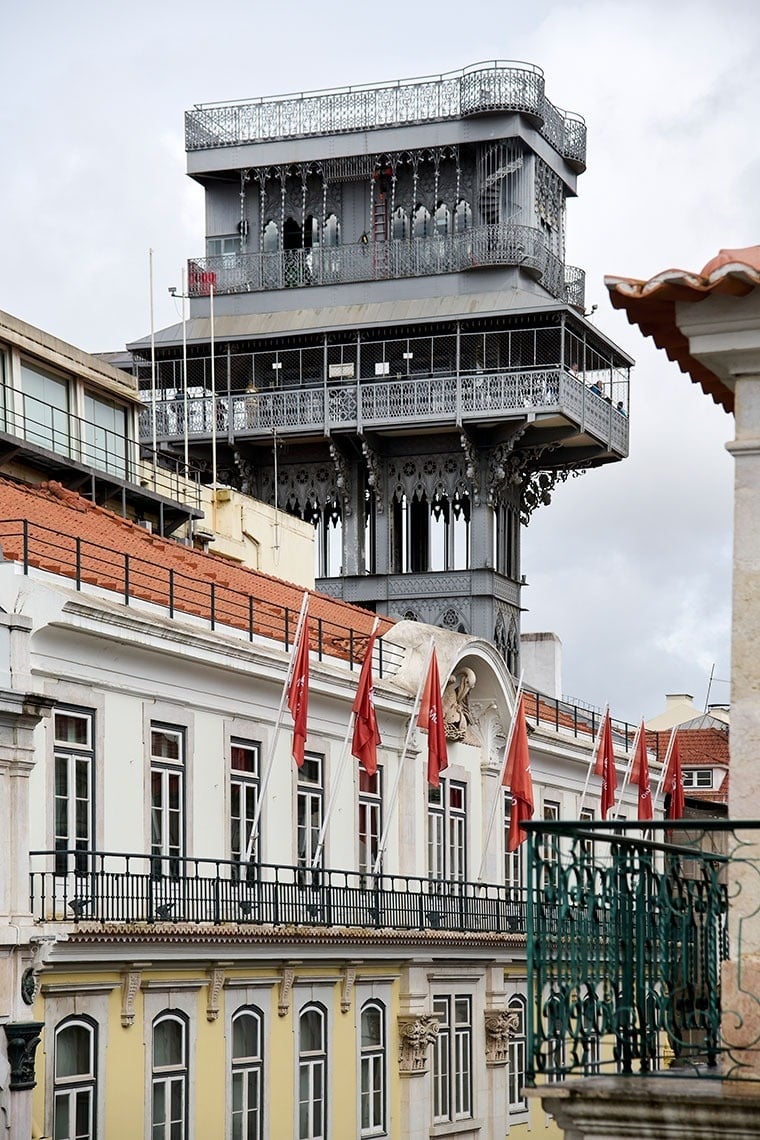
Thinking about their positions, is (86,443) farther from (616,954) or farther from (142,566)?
(616,954)

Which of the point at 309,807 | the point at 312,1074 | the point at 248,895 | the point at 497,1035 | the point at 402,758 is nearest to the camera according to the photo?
the point at 248,895

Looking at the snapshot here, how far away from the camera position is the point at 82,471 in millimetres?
43531

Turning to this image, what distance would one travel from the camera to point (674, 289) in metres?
10.3

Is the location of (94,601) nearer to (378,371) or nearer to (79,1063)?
(79,1063)

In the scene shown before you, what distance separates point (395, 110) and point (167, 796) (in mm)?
33097

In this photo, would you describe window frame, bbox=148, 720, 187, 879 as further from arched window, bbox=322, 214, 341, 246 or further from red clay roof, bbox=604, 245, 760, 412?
arched window, bbox=322, 214, 341, 246

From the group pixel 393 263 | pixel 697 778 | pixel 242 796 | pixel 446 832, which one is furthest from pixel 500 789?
pixel 697 778

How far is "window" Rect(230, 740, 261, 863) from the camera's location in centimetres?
3209

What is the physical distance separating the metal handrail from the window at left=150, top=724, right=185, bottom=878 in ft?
5.66

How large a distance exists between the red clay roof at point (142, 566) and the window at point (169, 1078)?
5522 mm

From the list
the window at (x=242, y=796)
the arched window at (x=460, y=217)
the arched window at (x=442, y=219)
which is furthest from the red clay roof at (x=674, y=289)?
the arched window at (x=442, y=219)

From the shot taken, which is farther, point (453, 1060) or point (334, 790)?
point (453, 1060)

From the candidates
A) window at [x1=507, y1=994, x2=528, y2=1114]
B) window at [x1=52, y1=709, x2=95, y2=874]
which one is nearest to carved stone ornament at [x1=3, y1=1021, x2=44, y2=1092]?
window at [x1=52, y1=709, x2=95, y2=874]

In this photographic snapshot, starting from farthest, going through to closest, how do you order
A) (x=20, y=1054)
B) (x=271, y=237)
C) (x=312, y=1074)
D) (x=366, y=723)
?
1. (x=271, y=237)
2. (x=366, y=723)
3. (x=312, y=1074)
4. (x=20, y=1054)
